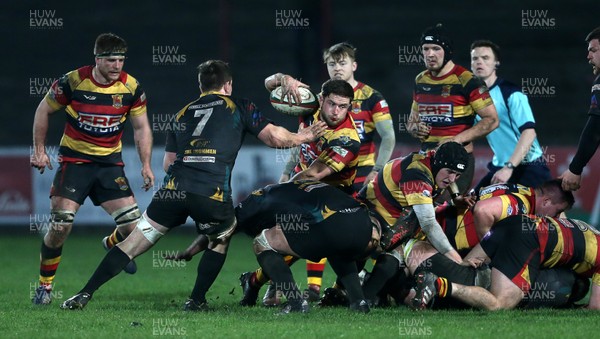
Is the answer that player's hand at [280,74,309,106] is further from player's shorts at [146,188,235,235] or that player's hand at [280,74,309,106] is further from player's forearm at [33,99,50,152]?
player's forearm at [33,99,50,152]

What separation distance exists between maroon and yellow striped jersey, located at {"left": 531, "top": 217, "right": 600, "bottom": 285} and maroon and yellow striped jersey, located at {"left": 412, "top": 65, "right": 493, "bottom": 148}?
1549 mm

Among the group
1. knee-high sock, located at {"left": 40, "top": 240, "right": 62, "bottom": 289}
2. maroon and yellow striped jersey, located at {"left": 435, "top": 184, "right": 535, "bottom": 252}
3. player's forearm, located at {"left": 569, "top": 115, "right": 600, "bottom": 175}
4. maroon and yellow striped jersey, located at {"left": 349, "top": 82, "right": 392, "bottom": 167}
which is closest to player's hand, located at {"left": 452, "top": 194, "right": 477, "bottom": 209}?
maroon and yellow striped jersey, located at {"left": 435, "top": 184, "right": 535, "bottom": 252}

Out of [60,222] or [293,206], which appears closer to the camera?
[293,206]

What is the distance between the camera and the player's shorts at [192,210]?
763 centimetres

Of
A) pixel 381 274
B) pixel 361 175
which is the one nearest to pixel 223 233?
pixel 381 274

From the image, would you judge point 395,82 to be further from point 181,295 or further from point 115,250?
point 115,250

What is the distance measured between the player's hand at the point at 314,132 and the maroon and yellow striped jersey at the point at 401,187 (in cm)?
77

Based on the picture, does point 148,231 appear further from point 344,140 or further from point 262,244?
point 344,140

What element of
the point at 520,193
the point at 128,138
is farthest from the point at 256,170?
the point at 520,193

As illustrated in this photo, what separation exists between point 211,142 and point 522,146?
3.42m

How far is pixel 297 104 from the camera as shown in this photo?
318 inches

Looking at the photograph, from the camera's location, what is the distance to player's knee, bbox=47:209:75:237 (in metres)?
8.69

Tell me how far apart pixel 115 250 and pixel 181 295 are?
5.02 ft

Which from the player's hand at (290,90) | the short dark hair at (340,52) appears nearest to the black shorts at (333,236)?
the player's hand at (290,90)
